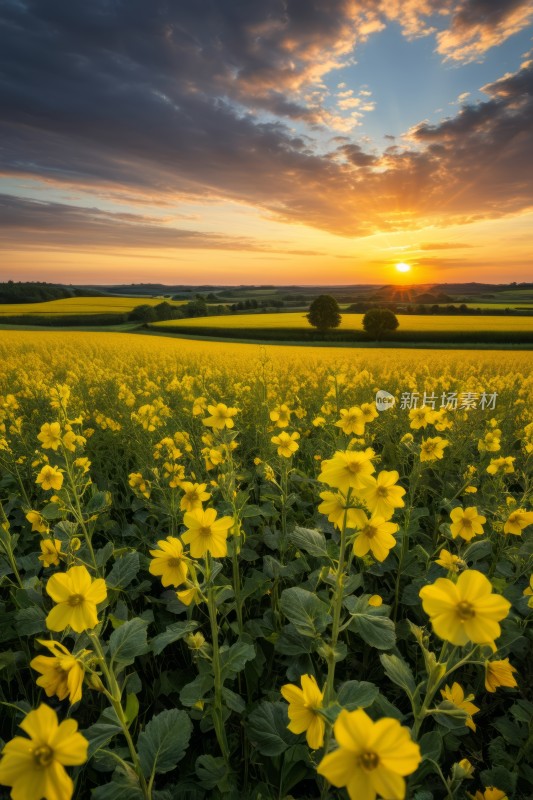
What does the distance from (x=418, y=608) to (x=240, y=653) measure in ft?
4.91

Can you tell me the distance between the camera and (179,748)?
1371 millimetres

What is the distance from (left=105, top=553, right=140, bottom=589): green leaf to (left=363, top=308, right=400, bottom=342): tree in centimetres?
3300

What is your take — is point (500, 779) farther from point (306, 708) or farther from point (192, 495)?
point (192, 495)

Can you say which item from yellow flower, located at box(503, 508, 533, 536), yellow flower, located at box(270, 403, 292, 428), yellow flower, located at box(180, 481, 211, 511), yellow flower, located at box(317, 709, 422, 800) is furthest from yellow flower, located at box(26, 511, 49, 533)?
yellow flower, located at box(503, 508, 533, 536)

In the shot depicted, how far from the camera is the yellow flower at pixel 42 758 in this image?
29.2 inches

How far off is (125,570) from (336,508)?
45.2 inches

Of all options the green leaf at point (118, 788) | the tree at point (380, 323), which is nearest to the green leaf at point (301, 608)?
the green leaf at point (118, 788)

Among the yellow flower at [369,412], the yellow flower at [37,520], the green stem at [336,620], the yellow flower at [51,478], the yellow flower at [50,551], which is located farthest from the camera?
the yellow flower at [369,412]

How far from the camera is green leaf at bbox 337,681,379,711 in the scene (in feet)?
3.79

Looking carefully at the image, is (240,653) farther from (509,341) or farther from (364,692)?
(509,341)

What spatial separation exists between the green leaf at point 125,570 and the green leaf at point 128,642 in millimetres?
492

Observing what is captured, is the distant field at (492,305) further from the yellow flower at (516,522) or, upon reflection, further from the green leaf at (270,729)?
the green leaf at (270,729)

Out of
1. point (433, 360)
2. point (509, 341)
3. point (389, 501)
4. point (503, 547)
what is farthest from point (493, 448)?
point (509, 341)

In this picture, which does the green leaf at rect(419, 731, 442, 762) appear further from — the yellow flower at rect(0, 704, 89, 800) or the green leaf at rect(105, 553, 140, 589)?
the green leaf at rect(105, 553, 140, 589)
